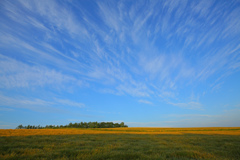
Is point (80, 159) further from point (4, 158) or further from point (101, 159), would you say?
point (4, 158)

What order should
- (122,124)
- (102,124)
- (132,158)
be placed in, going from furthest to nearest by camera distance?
(122,124)
(102,124)
(132,158)

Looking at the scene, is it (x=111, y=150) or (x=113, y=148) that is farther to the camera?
(x=113, y=148)

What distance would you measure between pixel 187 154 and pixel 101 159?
5.01m

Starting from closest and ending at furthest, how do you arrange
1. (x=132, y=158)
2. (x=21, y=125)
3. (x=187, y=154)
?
Result: (x=132, y=158)
(x=187, y=154)
(x=21, y=125)

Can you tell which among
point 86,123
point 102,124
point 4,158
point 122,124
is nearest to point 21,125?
point 86,123

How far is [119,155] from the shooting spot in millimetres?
6965

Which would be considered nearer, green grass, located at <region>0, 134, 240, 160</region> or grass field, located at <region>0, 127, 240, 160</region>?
green grass, located at <region>0, 134, 240, 160</region>

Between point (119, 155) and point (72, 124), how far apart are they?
13664cm

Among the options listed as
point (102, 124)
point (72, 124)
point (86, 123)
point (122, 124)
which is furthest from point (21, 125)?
point (122, 124)

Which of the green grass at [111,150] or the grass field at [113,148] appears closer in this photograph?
the green grass at [111,150]

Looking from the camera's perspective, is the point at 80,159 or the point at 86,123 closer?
the point at 80,159

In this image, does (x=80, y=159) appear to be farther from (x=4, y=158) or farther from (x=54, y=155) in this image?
(x=4, y=158)

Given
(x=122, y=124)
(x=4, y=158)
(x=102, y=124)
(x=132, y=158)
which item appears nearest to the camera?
(x=4, y=158)

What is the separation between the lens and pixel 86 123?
127312mm
